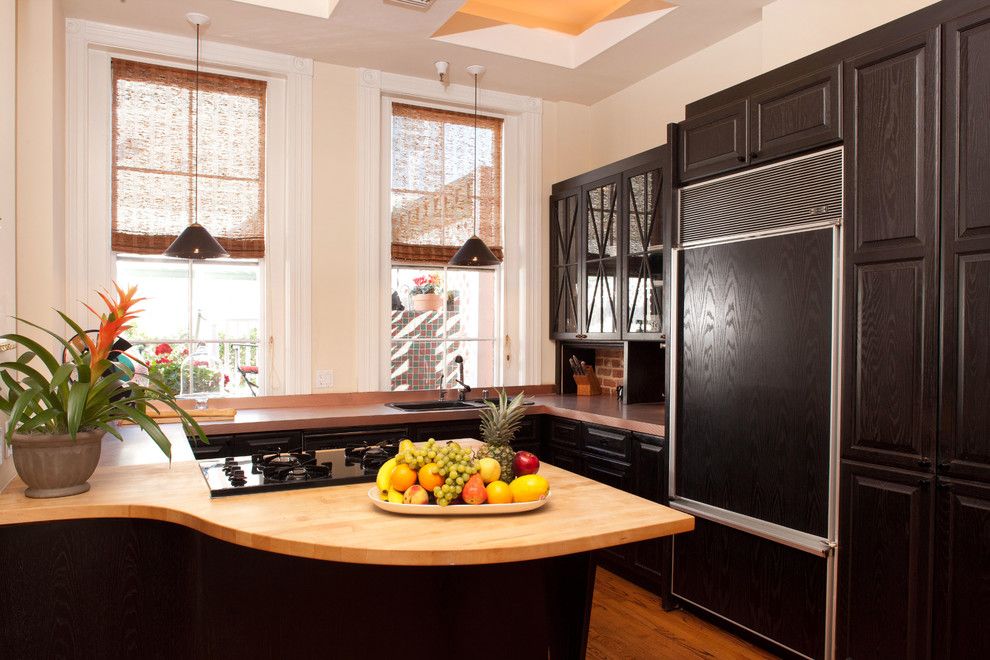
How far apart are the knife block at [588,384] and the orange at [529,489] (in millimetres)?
3218

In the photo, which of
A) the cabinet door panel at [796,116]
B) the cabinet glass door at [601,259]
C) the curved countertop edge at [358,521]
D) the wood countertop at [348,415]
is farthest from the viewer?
the cabinet glass door at [601,259]

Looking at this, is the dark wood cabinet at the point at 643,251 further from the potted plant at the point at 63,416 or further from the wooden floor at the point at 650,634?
the potted plant at the point at 63,416

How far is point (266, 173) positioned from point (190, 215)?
528mm

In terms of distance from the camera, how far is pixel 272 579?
1965mm

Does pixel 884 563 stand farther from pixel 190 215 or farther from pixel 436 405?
pixel 190 215

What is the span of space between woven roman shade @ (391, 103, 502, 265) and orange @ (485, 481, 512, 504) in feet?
10.2

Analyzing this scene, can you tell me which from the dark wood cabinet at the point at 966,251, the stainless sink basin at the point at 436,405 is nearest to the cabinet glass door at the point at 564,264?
the stainless sink basin at the point at 436,405

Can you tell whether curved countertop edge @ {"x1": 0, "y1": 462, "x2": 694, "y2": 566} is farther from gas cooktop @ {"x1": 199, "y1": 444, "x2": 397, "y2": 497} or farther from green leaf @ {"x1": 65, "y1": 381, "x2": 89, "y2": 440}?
green leaf @ {"x1": 65, "y1": 381, "x2": 89, "y2": 440}

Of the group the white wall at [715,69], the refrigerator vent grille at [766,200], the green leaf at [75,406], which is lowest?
the green leaf at [75,406]

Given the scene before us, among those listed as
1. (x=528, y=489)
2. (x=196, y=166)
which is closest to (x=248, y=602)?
(x=528, y=489)

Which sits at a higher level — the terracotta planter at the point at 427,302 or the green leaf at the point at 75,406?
the terracotta planter at the point at 427,302

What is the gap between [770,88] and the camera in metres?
3.05

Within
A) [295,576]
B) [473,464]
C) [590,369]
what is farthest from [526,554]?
[590,369]

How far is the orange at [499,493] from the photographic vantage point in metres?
1.91
